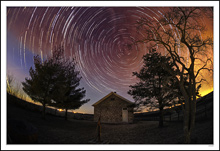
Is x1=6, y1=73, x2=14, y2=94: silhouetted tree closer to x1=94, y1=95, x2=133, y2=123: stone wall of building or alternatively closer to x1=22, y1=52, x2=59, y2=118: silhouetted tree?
x1=22, y1=52, x2=59, y2=118: silhouetted tree

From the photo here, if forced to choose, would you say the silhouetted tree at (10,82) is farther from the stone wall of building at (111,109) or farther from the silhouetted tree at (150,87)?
the stone wall of building at (111,109)

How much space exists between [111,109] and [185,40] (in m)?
9.39

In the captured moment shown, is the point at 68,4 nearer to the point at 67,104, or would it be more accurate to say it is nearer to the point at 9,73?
the point at 9,73

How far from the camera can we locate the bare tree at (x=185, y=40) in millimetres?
5988

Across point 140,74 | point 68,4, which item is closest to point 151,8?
point 68,4

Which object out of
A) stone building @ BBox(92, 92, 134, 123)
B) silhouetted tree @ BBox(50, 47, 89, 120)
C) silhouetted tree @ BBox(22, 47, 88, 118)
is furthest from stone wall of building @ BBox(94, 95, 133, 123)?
silhouetted tree @ BBox(22, 47, 88, 118)

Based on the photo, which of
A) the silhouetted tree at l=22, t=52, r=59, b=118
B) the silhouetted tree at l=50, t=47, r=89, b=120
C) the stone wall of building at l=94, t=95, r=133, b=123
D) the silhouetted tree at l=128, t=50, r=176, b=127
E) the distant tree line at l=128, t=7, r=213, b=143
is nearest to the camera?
the distant tree line at l=128, t=7, r=213, b=143

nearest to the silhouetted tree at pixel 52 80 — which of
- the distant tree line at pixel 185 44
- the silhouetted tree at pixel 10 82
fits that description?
the silhouetted tree at pixel 10 82

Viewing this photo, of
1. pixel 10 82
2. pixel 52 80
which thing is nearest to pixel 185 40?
pixel 52 80

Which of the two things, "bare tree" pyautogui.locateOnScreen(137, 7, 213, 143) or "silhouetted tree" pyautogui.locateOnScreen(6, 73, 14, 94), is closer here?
"bare tree" pyautogui.locateOnScreen(137, 7, 213, 143)

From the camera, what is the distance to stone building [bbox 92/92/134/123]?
1318 cm

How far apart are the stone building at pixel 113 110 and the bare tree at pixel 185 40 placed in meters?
7.63

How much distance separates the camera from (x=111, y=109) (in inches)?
542

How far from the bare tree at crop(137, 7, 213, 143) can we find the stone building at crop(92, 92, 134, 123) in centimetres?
763
